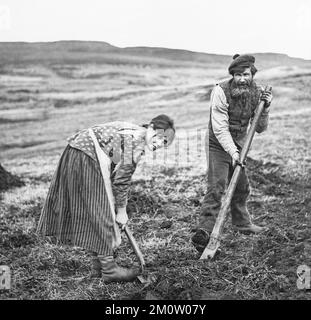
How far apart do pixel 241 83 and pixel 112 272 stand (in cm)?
192

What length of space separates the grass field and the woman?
17.3 inches

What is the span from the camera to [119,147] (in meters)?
3.65

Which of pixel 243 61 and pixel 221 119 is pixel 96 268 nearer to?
pixel 221 119

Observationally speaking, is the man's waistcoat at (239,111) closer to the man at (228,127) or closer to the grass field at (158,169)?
the man at (228,127)

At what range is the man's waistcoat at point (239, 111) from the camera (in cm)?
440

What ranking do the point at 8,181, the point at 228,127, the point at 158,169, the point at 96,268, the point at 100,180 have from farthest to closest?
the point at 158,169 < the point at 8,181 < the point at 228,127 < the point at 96,268 < the point at 100,180

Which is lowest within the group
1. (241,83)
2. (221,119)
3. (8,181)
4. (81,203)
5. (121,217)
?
(8,181)

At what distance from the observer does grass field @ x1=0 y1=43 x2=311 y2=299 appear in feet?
12.6

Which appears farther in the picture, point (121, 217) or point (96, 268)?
point (96, 268)

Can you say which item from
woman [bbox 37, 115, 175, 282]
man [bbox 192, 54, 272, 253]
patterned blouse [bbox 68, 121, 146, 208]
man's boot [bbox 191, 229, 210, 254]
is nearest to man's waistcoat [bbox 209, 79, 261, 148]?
man [bbox 192, 54, 272, 253]

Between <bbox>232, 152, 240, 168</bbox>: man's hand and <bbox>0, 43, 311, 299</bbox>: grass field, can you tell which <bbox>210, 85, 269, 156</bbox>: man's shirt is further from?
<bbox>0, 43, 311, 299</bbox>: grass field

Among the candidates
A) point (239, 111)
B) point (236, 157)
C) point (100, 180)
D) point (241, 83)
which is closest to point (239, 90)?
point (241, 83)

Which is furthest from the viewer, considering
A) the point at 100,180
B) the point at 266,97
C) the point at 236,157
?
the point at 266,97
